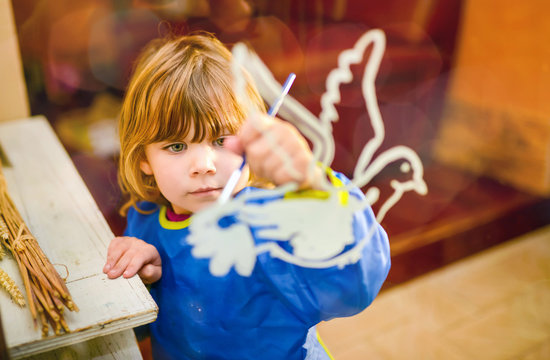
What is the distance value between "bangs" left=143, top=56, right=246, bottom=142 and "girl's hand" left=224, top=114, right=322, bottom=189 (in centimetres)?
16

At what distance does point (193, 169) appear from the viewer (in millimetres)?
652

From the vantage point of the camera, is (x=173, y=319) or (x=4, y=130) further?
(x=4, y=130)

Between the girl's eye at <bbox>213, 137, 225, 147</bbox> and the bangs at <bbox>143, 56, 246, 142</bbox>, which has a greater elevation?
the bangs at <bbox>143, 56, 246, 142</bbox>

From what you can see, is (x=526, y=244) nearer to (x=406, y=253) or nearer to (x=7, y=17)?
(x=406, y=253)

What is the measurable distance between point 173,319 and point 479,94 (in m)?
2.01

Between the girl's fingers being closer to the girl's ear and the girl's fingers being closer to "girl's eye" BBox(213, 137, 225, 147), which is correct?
the girl's ear

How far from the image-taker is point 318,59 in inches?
82.1

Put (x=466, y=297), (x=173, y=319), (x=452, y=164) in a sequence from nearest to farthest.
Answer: (x=173, y=319) < (x=466, y=297) < (x=452, y=164)

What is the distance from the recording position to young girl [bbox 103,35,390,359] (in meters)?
0.63

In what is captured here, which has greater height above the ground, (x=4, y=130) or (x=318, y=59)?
(x=4, y=130)

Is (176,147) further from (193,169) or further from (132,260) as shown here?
(132,260)

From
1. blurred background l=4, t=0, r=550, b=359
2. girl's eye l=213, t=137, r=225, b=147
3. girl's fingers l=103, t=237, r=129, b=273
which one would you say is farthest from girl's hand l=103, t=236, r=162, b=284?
blurred background l=4, t=0, r=550, b=359

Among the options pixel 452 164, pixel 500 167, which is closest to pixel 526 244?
pixel 500 167

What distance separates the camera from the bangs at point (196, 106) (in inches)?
25.6
